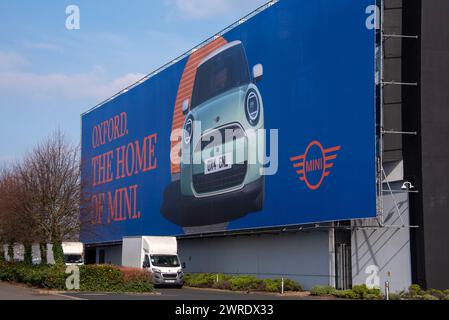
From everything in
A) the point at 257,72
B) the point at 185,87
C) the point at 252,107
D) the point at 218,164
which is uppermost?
the point at 185,87

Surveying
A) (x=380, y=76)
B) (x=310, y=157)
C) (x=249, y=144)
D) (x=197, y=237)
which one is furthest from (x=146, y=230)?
(x=380, y=76)

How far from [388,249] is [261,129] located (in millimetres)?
10370

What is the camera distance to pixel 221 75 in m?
44.0

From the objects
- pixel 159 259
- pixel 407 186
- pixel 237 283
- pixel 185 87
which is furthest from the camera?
pixel 185 87

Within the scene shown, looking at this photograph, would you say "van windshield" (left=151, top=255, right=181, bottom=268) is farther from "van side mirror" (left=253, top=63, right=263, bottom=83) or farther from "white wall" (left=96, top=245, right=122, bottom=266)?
"white wall" (left=96, top=245, right=122, bottom=266)

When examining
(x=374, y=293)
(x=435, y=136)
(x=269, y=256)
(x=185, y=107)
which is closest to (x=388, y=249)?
(x=374, y=293)

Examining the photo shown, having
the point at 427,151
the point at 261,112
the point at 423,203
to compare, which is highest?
the point at 261,112

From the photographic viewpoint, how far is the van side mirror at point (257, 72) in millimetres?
39938

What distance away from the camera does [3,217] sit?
46.1m

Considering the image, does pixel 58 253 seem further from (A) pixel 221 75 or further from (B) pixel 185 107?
(A) pixel 221 75

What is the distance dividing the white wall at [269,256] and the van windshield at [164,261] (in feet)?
12.7

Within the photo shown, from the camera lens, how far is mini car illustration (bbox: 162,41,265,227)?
1581 inches

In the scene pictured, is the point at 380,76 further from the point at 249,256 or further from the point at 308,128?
the point at 249,256

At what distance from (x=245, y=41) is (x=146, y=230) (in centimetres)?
1896
